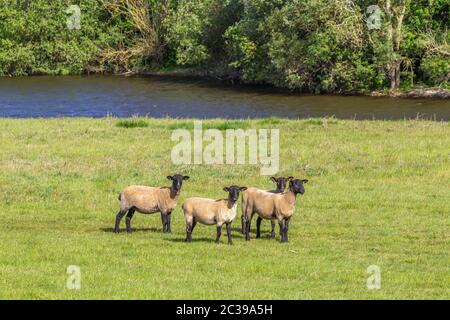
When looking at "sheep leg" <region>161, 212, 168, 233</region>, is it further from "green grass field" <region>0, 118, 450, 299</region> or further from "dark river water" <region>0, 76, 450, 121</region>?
"dark river water" <region>0, 76, 450, 121</region>

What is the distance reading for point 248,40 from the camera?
68.7 meters

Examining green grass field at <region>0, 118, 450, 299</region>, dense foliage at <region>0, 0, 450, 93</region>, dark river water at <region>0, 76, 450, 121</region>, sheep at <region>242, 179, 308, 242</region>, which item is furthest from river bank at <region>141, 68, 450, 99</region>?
sheep at <region>242, 179, 308, 242</region>

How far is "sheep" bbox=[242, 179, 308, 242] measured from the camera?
19750 millimetres

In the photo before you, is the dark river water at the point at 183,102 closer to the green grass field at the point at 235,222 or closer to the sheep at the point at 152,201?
the green grass field at the point at 235,222

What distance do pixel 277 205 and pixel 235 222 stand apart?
332cm

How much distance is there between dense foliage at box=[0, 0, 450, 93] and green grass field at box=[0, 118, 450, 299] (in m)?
24.4

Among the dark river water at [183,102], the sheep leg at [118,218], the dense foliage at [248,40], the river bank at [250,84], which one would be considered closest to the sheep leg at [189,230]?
the sheep leg at [118,218]

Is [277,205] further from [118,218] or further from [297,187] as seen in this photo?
[118,218]

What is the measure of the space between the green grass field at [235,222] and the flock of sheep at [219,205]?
1.68ft

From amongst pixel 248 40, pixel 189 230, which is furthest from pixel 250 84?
pixel 189 230

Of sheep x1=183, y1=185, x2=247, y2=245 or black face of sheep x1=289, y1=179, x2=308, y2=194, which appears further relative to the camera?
black face of sheep x1=289, y1=179, x2=308, y2=194

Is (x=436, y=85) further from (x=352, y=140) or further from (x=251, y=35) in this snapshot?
(x=352, y=140)
